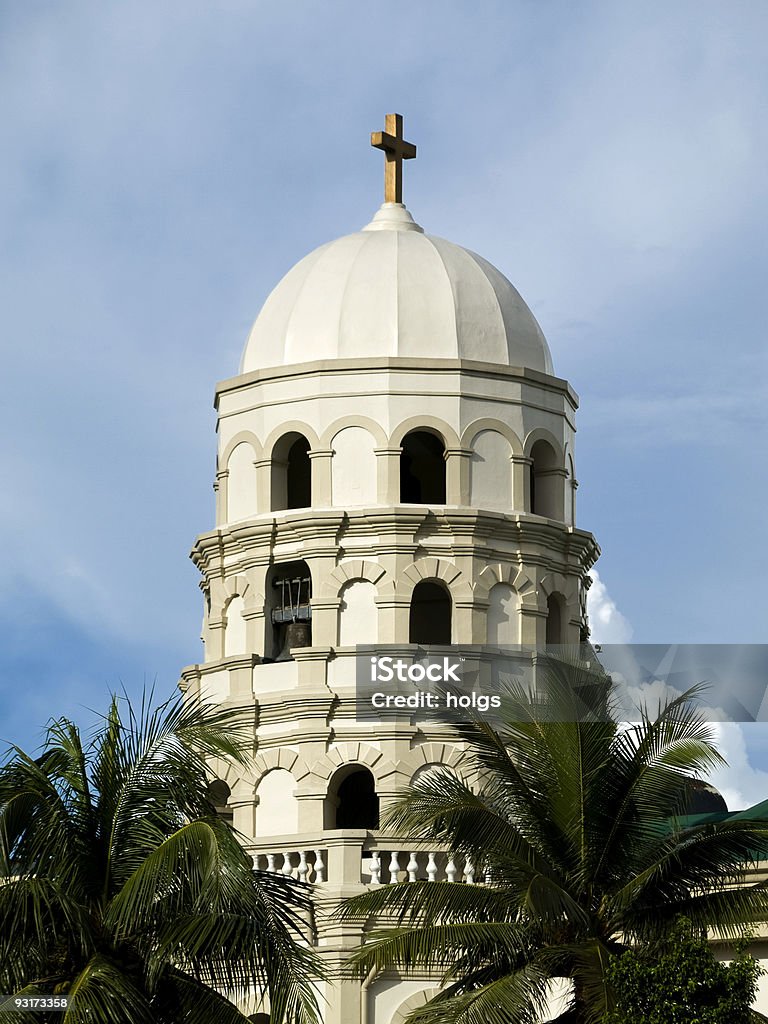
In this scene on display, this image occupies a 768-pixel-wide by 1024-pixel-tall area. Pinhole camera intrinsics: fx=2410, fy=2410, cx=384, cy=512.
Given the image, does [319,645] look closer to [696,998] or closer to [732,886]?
[732,886]

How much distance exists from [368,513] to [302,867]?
7.41 meters

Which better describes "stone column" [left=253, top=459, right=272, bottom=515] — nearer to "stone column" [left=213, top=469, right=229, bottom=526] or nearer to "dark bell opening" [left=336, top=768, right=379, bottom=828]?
"stone column" [left=213, top=469, right=229, bottom=526]

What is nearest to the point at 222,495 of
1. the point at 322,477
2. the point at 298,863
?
the point at 322,477

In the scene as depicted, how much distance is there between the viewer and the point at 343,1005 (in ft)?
140

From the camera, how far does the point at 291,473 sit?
5066 cm

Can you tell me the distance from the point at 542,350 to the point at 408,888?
16.7 metres

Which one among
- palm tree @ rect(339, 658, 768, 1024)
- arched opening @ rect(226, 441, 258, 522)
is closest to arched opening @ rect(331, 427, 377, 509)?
arched opening @ rect(226, 441, 258, 522)

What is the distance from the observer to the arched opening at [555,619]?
48.9 meters

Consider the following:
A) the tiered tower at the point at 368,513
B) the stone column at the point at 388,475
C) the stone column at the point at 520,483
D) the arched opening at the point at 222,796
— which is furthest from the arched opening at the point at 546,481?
the arched opening at the point at 222,796

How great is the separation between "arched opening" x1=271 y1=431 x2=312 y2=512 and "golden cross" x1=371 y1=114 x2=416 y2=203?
20.1 ft

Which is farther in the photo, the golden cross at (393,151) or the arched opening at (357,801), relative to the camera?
the golden cross at (393,151)

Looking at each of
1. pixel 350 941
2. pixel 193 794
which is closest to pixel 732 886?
pixel 350 941

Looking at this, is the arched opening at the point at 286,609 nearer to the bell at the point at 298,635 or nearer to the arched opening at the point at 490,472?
the bell at the point at 298,635

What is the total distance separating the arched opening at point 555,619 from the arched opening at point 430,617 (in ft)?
6.69
